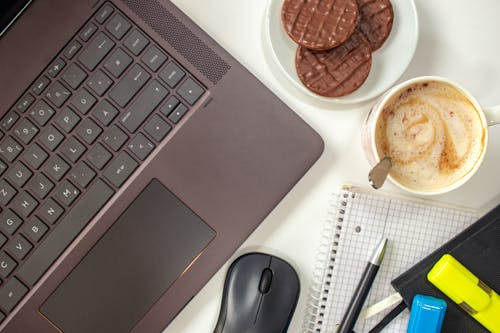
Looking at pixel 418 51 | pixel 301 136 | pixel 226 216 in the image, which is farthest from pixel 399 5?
pixel 226 216

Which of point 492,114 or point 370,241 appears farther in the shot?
point 370,241

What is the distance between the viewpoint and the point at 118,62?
65 centimetres

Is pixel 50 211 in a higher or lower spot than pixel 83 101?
lower

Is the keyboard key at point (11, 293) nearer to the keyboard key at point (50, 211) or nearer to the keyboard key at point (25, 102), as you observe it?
the keyboard key at point (50, 211)

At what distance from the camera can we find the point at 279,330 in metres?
0.72

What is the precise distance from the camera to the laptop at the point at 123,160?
2.10ft

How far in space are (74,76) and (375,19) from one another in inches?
14.6

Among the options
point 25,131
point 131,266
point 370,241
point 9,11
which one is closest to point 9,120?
point 25,131

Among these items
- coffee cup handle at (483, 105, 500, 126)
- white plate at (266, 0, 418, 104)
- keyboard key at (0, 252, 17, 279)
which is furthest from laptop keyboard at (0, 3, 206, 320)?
coffee cup handle at (483, 105, 500, 126)

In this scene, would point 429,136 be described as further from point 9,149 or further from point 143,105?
point 9,149

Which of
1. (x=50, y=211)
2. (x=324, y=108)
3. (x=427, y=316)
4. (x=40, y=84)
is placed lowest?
(x=50, y=211)

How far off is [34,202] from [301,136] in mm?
323

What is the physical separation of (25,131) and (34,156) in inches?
1.2

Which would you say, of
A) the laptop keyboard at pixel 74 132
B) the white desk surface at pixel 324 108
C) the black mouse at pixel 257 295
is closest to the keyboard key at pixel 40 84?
the laptop keyboard at pixel 74 132
